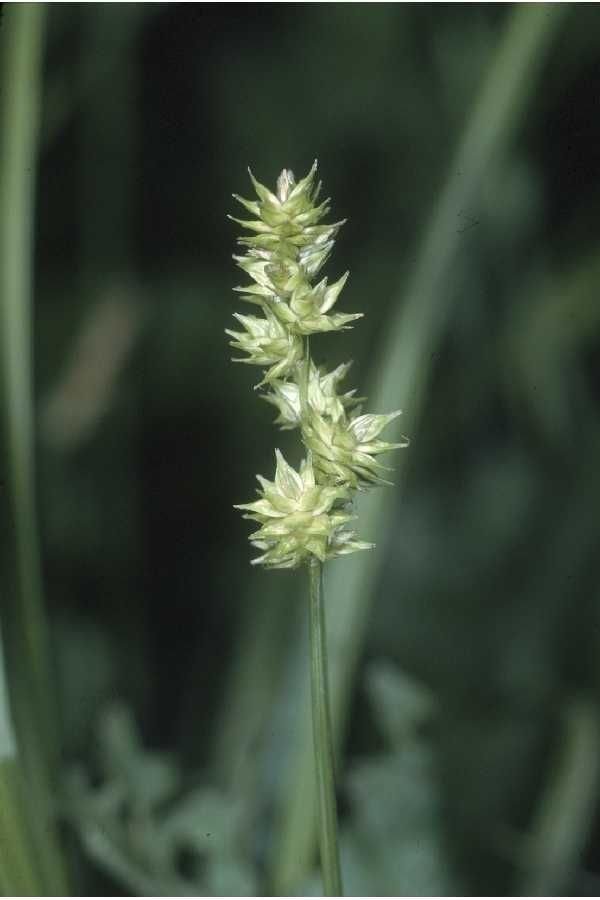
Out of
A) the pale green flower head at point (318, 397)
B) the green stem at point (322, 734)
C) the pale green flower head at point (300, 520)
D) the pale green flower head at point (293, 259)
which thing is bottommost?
the green stem at point (322, 734)

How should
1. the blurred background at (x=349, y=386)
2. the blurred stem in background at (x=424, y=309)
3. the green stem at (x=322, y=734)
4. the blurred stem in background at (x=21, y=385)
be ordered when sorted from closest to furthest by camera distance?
the green stem at (x=322, y=734) → the blurred stem in background at (x=21, y=385) → the blurred stem in background at (x=424, y=309) → the blurred background at (x=349, y=386)

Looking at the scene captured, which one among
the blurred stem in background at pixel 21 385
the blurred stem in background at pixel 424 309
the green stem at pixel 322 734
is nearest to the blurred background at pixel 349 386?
the blurred stem in background at pixel 424 309

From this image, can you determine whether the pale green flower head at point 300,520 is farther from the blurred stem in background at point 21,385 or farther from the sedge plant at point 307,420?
the blurred stem in background at point 21,385

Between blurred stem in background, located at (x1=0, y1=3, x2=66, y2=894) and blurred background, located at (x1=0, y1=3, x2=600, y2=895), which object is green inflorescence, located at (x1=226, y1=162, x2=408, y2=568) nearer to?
blurred stem in background, located at (x1=0, y1=3, x2=66, y2=894)

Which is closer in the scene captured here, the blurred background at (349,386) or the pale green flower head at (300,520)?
the pale green flower head at (300,520)

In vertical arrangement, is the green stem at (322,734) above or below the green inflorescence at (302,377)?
below

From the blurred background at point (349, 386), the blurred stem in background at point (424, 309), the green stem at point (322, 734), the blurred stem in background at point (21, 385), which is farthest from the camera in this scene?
the blurred background at point (349, 386)

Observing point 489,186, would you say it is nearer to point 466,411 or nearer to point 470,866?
point 466,411
